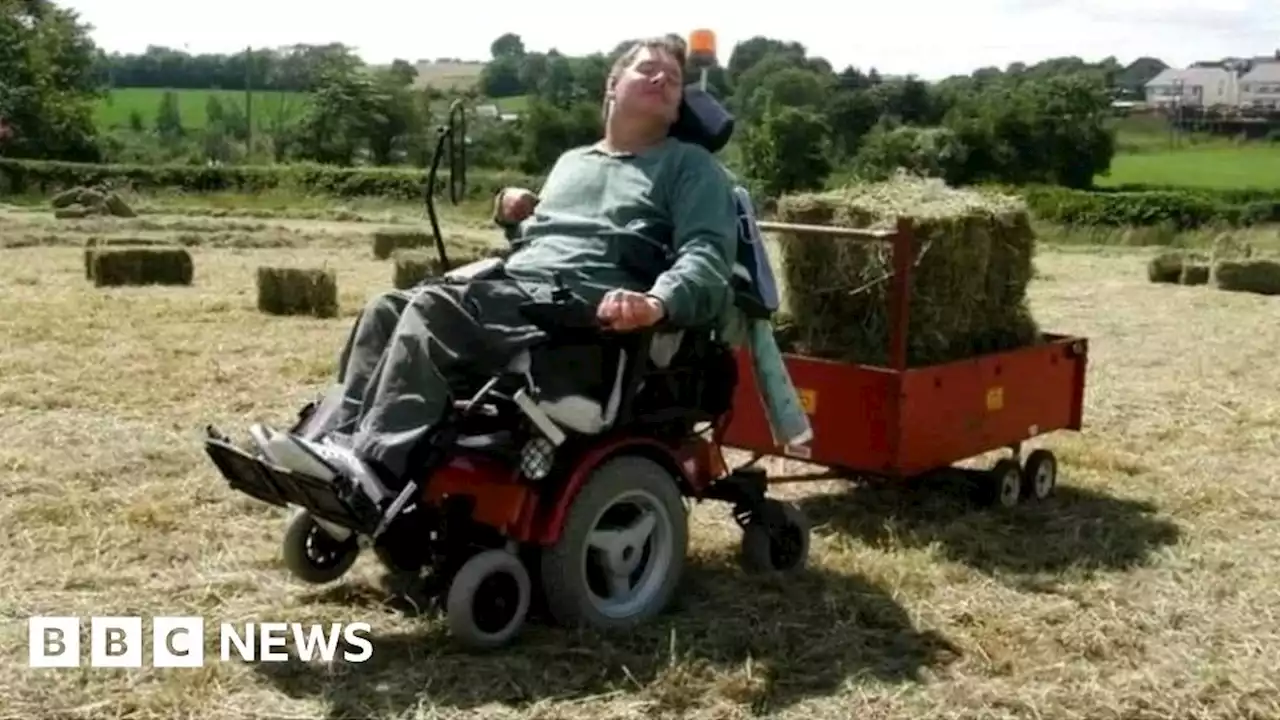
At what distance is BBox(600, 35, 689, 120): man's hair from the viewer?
4.90 metres

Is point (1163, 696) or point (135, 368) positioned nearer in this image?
point (1163, 696)

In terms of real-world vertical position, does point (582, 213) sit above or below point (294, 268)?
above

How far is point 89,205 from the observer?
73.8ft

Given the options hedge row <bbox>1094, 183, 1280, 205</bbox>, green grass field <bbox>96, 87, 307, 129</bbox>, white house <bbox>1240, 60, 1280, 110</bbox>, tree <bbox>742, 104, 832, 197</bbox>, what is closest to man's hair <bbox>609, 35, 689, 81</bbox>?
tree <bbox>742, 104, 832, 197</bbox>

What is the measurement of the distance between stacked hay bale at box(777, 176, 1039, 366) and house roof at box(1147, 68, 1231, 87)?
74.5m

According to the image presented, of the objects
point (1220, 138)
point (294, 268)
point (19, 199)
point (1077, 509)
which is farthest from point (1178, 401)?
point (1220, 138)

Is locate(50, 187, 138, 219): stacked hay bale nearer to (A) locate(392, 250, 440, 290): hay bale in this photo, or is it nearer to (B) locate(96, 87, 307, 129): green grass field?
(A) locate(392, 250, 440, 290): hay bale

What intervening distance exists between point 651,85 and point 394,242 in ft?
41.3

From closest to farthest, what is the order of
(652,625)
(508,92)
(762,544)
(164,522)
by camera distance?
(652,625) < (762,544) < (164,522) < (508,92)

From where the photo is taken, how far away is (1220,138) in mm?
58094

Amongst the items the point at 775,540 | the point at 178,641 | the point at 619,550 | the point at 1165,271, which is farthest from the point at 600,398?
the point at 1165,271

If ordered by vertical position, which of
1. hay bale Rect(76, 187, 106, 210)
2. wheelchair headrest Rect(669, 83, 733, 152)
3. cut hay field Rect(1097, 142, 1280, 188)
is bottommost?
hay bale Rect(76, 187, 106, 210)

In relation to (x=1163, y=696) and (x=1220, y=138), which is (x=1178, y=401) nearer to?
(x=1163, y=696)

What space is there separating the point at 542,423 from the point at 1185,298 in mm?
→ 11655
